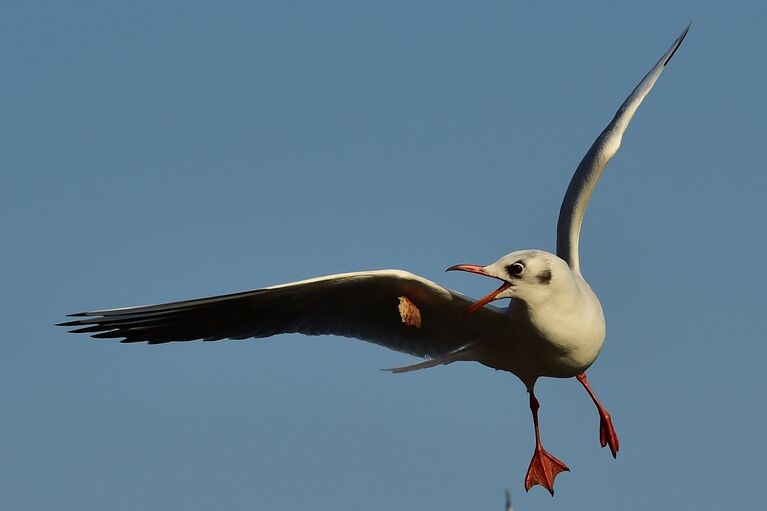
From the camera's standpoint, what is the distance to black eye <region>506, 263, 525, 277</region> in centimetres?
1578

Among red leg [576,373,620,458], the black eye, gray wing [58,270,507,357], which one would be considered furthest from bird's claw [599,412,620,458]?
the black eye

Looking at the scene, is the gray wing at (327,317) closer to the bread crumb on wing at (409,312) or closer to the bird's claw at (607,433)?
the bread crumb on wing at (409,312)

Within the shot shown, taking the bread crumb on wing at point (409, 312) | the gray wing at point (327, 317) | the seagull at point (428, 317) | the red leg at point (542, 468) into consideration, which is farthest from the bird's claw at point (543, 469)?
the bread crumb on wing at point (409, 312)

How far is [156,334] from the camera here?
17.4 m

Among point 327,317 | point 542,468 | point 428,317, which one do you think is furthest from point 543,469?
point 327,317

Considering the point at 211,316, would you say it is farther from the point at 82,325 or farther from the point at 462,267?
the point at 462,267

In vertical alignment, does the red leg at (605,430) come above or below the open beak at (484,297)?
below

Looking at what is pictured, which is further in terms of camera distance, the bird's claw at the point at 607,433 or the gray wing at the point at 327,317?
the bird's claw at the point at 607,433

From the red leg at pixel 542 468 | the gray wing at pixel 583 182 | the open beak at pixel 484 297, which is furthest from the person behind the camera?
the red leg at pixel 542 468

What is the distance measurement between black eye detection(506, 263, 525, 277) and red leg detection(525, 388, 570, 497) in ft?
12.6

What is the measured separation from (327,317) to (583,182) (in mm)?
3530

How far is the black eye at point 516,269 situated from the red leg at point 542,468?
3.83 metres

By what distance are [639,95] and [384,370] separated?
658 cm

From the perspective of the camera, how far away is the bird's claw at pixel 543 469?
19.4 meters
